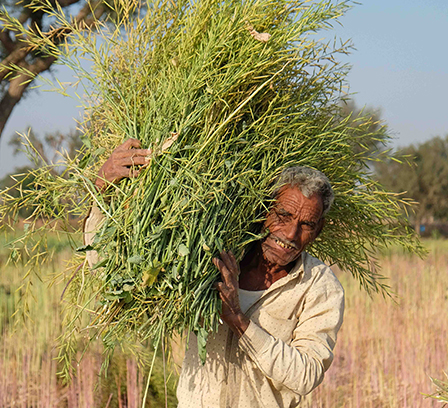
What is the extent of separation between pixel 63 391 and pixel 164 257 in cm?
234

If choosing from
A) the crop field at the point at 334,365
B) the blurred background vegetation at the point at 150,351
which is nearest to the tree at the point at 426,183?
the blurred background vegetation at the point at 150,351

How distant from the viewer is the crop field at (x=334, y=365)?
303 centimetres

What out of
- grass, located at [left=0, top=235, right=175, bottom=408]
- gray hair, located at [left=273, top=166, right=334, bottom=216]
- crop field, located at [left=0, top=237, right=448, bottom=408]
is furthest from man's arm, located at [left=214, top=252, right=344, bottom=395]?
grass, located at [left=0, top=235, right=175, bottom=408]

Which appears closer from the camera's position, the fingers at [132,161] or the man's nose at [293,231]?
the fingers at [132,161]

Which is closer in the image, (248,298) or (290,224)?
(290,224)

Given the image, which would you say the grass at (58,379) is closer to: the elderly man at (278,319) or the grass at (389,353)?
the elderly man at (278,319)

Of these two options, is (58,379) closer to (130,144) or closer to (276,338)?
(276,338)

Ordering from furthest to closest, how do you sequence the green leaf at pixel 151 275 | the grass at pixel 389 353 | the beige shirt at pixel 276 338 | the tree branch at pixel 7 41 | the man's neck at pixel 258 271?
1. the tree branch at pixel 7 41
2. the grass at pixel 389 353
3. the man's neck at pixel 258 271
4. the beige shirt at pixel 276 338
5. the green leaf at pixel 151 275

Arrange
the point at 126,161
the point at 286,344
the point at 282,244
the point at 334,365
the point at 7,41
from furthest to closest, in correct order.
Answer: the point at 7,41
the point at 334,365
the point at 282,244
the point at 286,344
the point at 126,161

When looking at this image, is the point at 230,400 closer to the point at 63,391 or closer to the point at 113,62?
the point at 113,62

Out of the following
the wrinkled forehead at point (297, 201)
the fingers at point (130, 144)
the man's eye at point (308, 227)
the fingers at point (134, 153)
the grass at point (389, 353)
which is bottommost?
the grass at point (389, 353)

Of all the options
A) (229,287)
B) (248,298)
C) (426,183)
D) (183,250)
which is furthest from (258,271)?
(426,183)

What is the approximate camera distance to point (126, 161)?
55.8 inches

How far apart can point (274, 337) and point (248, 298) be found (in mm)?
176
